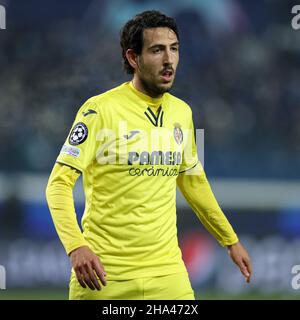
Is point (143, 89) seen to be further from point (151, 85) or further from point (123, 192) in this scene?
point (123, 192)

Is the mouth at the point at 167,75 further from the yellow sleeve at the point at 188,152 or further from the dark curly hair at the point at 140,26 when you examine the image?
the yellow sleeve at the point at 188,152

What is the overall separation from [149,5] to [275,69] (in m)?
1.49

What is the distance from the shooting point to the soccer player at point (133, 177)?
153 inches

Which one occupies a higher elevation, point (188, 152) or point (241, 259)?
point (188, 152)

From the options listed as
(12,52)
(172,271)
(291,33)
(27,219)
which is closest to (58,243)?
(27,219)

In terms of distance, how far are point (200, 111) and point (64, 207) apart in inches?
185

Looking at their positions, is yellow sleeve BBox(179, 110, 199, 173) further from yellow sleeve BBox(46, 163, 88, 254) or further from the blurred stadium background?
the blurred stadium background

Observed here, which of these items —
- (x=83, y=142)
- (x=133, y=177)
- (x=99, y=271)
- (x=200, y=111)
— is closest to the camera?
(x=99, y=271)

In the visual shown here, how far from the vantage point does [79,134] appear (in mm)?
3869

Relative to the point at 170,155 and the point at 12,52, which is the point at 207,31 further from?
the point at 170,155

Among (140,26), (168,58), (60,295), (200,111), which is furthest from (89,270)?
(200,111)

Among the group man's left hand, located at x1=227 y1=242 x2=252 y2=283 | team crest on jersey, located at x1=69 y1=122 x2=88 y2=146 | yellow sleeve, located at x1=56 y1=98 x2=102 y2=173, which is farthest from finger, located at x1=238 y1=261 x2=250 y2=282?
team crest on jersey, located at x1=69 y1=122 x2=88 y2=146

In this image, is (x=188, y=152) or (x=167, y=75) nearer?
(x=167, y=75)

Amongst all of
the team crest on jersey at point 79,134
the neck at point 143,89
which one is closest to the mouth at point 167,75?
the neck at point 143,89
